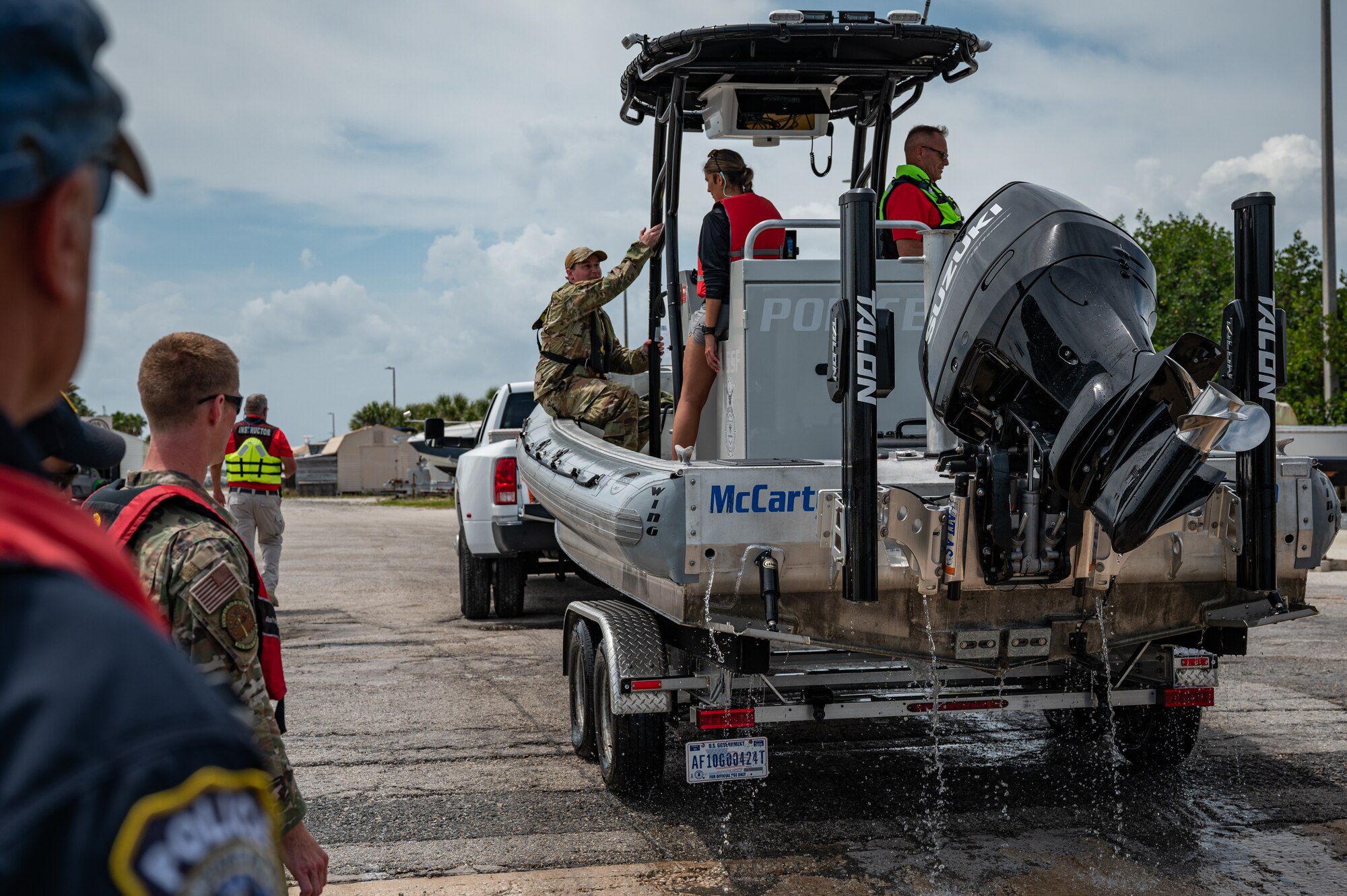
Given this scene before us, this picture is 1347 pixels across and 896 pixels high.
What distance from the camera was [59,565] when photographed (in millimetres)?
834

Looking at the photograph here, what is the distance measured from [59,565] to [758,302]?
17.5ft

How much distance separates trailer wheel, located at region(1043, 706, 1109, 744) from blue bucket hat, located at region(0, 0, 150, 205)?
597 centimetres

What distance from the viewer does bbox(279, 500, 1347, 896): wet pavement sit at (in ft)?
14.5

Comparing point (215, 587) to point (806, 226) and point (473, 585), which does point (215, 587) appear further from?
point (473, 585)

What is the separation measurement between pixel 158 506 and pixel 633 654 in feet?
9.46

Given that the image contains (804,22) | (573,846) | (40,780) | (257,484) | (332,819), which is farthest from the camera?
(257,484)

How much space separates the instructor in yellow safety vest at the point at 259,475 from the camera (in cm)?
1106

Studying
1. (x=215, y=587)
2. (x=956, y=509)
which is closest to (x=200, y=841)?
(x=215, y=587)

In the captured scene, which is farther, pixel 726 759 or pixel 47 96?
pixel 726 759

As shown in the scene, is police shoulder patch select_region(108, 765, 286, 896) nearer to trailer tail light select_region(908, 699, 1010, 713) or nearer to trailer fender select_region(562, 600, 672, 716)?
trailer fender select_region(562, 600, 672, 716)

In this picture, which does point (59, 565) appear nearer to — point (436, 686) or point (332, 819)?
point (332, 819)

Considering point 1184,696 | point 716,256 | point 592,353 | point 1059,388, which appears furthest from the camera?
point 592,353

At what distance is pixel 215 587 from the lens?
7.87ft

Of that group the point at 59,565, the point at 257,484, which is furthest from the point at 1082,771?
the point at 257,484
